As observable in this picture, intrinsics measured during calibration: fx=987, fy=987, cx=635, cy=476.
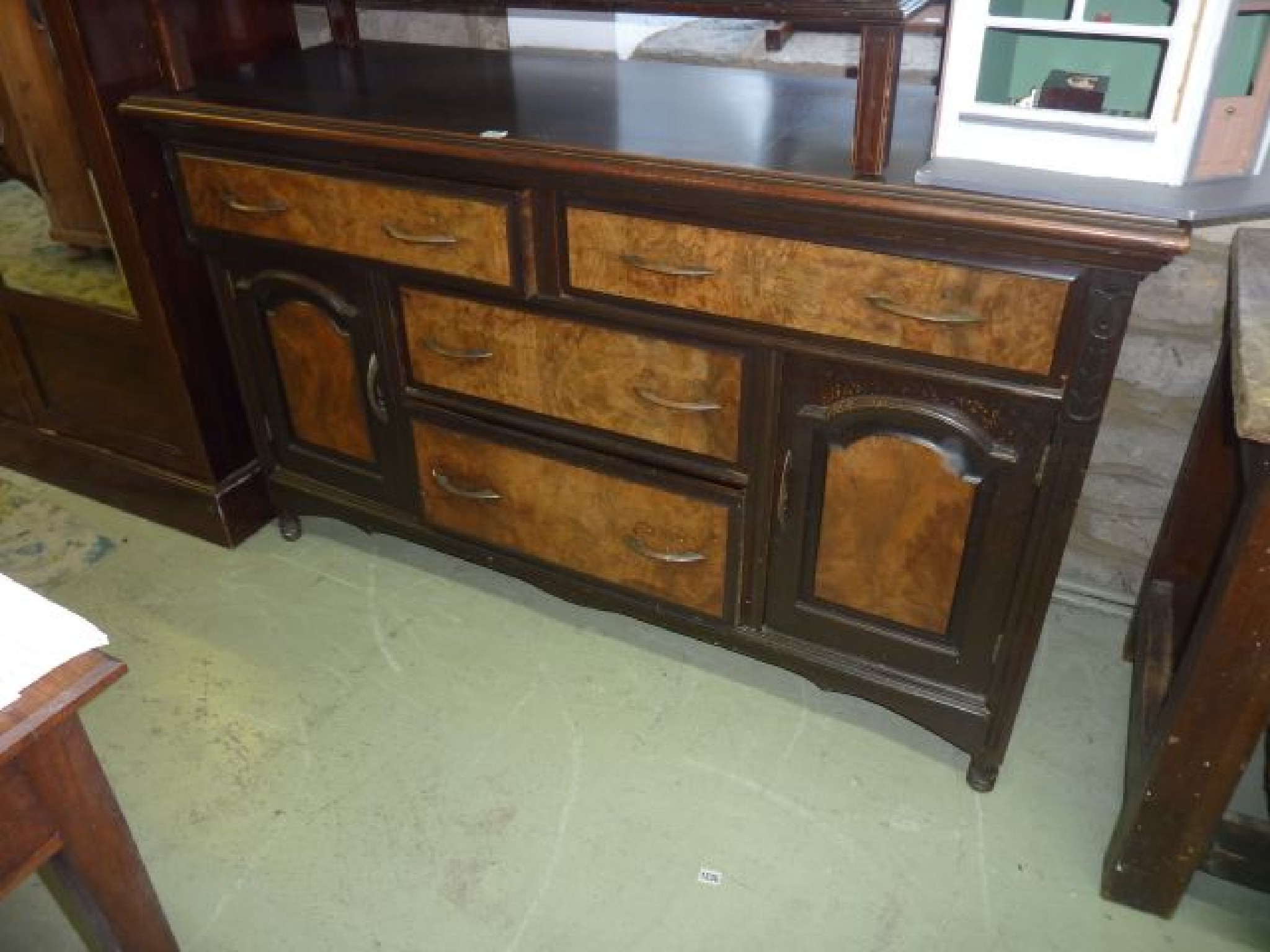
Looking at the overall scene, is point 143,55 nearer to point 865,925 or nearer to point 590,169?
point 590,169

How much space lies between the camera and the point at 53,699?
3.09 ft

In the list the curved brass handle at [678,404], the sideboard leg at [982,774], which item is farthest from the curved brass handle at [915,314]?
the sideboard leg at [982,774]

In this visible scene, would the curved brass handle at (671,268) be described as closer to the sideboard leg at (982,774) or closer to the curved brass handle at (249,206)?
the curved brass handle at (249,206)

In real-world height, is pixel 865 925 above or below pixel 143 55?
below

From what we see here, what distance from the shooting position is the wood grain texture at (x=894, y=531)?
1538 mm

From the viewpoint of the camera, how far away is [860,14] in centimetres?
131

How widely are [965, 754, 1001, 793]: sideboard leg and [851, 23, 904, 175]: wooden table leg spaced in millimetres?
1047

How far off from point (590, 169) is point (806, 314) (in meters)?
0.39

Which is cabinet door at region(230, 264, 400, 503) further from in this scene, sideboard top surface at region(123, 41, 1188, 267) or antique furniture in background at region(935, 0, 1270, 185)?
antique furniture in background at region(935, 0, 1270, 185)

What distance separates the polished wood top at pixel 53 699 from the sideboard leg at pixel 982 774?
1403 mm

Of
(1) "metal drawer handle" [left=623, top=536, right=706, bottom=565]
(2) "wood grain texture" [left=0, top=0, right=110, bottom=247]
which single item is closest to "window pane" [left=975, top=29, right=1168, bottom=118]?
(1) "metal drawer handle" [left=623, top=536, right=706, bottom=565]

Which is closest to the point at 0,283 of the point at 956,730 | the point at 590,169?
→ the point at 590,169

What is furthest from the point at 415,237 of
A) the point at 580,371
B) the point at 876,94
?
the point at 876,94

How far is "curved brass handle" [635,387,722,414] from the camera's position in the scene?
1642 mm
